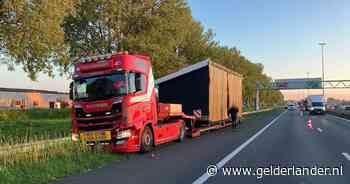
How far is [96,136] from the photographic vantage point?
1229 cm

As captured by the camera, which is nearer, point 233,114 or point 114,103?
point 114,103

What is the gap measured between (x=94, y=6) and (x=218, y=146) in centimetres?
1825

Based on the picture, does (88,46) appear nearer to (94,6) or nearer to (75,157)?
(94,6)

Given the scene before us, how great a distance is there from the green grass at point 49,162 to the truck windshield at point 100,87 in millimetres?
1641

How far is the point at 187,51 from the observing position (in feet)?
156

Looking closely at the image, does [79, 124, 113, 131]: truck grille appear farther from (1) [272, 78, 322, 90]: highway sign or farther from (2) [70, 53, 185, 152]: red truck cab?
(1) [272, 78, 322, 90]: highway sign

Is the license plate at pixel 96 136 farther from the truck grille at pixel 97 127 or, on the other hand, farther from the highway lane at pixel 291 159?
the highway lane at pixel 291 159

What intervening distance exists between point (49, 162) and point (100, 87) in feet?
10.2

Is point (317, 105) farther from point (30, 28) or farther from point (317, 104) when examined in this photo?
point (30, 28)

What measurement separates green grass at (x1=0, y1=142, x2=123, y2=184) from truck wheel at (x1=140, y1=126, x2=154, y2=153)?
A: 84cm

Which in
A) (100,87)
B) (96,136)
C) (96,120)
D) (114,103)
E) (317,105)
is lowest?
(317,105)

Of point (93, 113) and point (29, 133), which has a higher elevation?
point (93, 113)

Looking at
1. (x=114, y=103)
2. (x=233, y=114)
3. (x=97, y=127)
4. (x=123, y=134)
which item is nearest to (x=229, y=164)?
(x=123, y=134)

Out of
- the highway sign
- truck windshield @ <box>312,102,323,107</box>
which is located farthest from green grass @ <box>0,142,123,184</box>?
the highway sign
